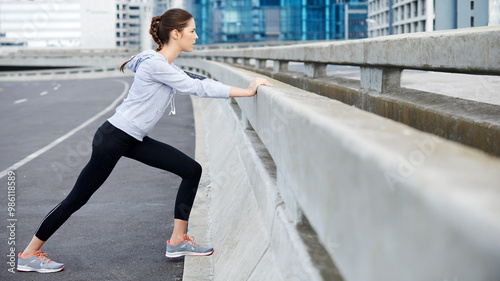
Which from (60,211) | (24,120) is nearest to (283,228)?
(60,211)

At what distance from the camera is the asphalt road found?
545cm

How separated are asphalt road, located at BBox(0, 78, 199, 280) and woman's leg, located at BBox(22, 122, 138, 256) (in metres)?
0.37

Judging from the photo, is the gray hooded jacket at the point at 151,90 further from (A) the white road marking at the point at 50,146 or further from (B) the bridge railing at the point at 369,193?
(A) the white road marking at the point at 50,146

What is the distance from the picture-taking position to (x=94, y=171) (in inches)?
205

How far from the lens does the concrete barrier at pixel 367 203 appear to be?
1.23 metres

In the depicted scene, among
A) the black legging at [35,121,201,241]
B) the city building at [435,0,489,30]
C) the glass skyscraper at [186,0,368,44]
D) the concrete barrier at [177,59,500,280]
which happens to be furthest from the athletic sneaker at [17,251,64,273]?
the glass skyscraper at [186,0,368,44]

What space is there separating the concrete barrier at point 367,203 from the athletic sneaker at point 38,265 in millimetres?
1788

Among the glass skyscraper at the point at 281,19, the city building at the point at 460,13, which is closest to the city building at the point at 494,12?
the city building at the point at 460,13

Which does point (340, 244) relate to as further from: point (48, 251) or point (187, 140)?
point (187, 140)

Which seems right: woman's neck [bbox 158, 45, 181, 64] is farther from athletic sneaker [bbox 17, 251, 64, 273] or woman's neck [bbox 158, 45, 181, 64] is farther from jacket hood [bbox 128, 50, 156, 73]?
athletic sneaker [bbox 17, 251, 64, 273]

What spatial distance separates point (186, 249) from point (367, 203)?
3.83 metres

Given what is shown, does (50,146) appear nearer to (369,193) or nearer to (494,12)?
(494,12)

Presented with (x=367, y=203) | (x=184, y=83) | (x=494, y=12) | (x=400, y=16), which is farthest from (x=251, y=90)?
(x=400, y=16)

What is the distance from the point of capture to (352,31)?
474 feet
